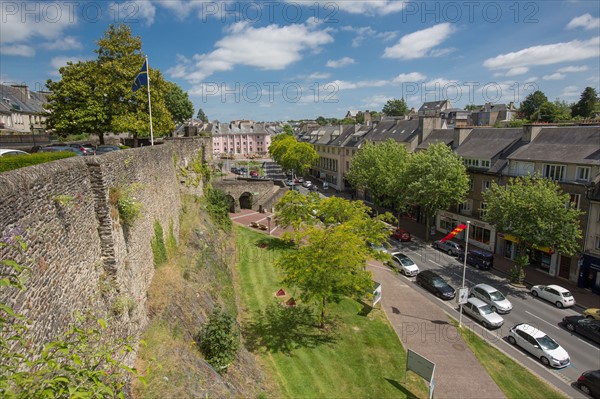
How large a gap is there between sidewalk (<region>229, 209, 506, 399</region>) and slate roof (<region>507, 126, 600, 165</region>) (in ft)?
53.9

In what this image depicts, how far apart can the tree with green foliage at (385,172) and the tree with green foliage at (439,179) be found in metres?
2.43

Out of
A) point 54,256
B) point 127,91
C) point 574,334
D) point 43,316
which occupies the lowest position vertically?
point 574,334

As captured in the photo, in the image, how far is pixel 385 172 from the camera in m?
42.8

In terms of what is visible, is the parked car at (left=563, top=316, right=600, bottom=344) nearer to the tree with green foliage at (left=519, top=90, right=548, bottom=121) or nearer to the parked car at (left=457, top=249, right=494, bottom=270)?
the parked car at (left=457, top=249, right=494, bottom=270)

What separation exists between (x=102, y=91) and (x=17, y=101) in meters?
38.7

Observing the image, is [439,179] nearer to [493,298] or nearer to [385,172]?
[385,172]

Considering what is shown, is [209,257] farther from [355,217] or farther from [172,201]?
[355,217]

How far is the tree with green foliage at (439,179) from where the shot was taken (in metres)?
36.1

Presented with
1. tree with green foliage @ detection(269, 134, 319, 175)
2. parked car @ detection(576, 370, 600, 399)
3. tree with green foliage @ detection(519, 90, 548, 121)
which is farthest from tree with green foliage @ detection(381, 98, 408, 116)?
parked car @ detection(576, 370, 600, 399)

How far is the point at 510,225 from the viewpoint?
1171 inches

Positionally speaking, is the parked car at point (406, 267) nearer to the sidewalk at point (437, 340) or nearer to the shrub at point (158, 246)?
the sidewalk at point (437, 340)

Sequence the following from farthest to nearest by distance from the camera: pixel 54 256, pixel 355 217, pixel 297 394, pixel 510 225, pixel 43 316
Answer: pixel 510 225 < pixel 355 217 < pixel 297 394 < pixel 54 256 < pixel 43 316

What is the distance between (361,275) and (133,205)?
40.9 ft

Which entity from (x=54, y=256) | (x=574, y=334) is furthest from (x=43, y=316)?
(x=574, y=334)
